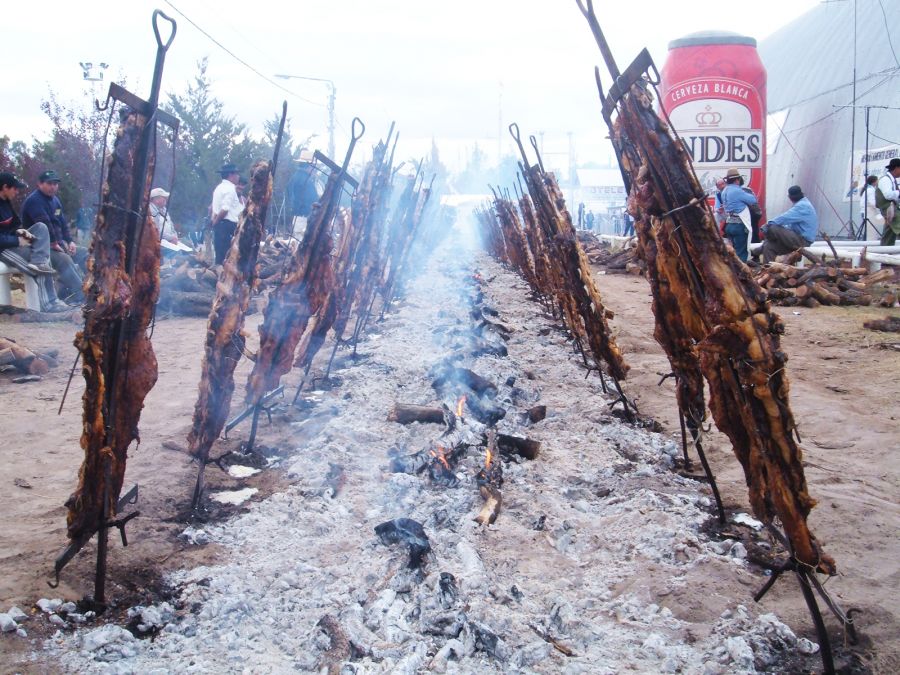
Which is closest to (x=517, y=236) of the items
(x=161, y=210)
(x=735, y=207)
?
(x=735, y=207)

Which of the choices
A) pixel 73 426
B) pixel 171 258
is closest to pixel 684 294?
pixel 73 426

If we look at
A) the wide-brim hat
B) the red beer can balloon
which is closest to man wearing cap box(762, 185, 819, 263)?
the red beer can balloon

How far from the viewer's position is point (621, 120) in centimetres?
321

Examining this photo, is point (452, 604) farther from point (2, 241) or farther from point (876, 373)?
point (2, 241)

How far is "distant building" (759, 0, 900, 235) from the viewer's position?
19172 mm

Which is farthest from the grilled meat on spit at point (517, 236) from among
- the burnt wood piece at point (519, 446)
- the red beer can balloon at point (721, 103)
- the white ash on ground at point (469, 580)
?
the white ash on ground at point (469, 580)

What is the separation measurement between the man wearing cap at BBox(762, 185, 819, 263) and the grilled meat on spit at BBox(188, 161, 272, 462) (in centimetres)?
1249

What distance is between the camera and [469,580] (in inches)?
130

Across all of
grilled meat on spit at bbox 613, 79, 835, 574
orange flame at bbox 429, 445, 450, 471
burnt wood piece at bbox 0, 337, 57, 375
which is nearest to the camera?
grilled meat on spit at bbox 613, 79, 835, 574

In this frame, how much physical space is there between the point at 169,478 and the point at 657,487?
10.7 ft

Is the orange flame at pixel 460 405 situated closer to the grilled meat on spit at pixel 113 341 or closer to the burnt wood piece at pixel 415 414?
the burnt wood piece at pixel 415 414

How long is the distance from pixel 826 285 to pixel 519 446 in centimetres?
996

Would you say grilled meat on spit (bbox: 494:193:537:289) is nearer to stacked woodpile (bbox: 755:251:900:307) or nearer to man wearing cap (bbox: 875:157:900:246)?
stacked woodpile (bbox: 755:251:900:307)

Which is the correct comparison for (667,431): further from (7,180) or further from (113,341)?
(7,180)
